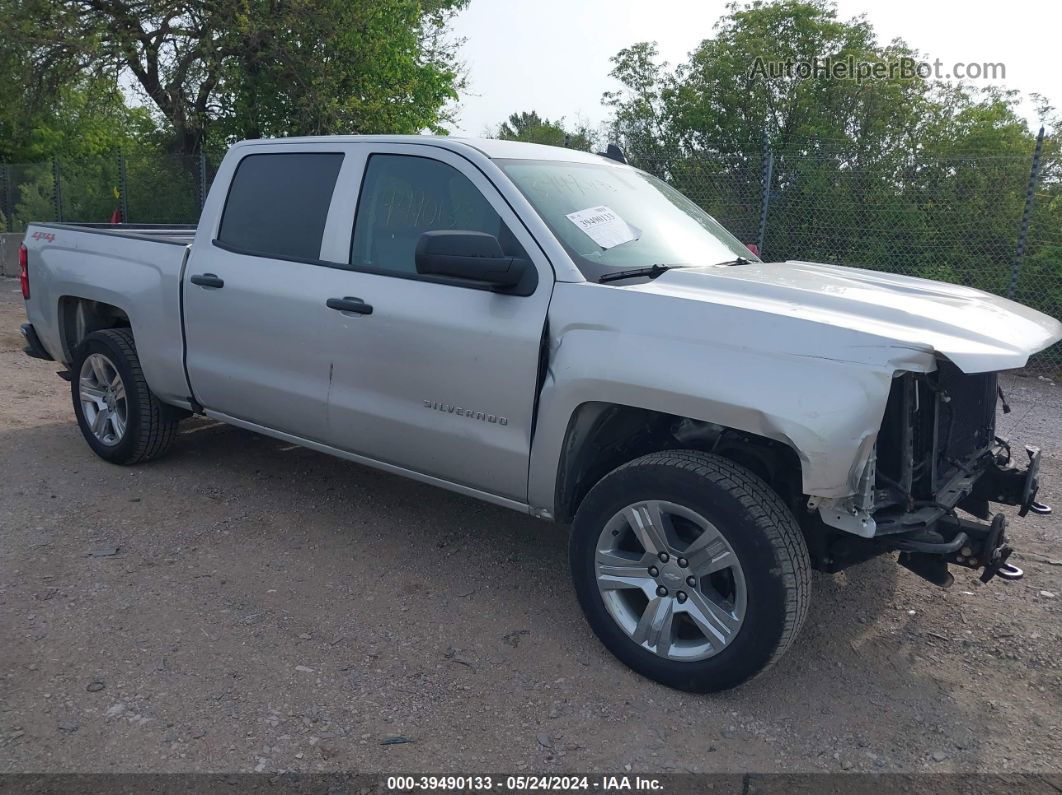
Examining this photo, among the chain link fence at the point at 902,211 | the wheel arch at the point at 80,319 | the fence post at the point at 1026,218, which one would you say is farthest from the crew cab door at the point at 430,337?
the fence post at the point at 1026,218

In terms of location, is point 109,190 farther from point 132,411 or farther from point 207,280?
point 207,280

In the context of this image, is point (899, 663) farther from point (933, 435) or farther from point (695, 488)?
point (695, 488)

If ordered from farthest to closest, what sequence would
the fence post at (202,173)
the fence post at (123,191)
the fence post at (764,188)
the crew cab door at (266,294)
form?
the fence post at (123,191), the fence post at (202,173), the fence post at (764,188), the crew cab door at (266,294)

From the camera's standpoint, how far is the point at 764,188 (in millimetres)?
10180

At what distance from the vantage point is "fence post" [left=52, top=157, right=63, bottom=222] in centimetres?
1862

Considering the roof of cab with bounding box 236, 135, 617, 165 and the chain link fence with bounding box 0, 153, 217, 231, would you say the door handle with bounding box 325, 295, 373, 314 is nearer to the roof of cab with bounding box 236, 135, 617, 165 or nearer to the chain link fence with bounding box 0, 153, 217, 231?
the roof of cab with bounding box 236, 135, 617, 165

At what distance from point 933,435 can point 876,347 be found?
62cm

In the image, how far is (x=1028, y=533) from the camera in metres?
4.75

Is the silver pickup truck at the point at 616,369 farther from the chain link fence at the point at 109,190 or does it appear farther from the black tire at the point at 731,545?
the chain link fence at the point at 109,190

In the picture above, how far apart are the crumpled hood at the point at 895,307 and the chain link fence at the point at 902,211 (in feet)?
19.8

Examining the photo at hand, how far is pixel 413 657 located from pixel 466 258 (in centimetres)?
155

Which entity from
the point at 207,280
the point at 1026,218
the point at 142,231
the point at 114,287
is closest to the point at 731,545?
the point at 207,280

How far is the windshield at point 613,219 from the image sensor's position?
366cm

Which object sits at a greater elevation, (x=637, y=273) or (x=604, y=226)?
(x=604, y=226)
